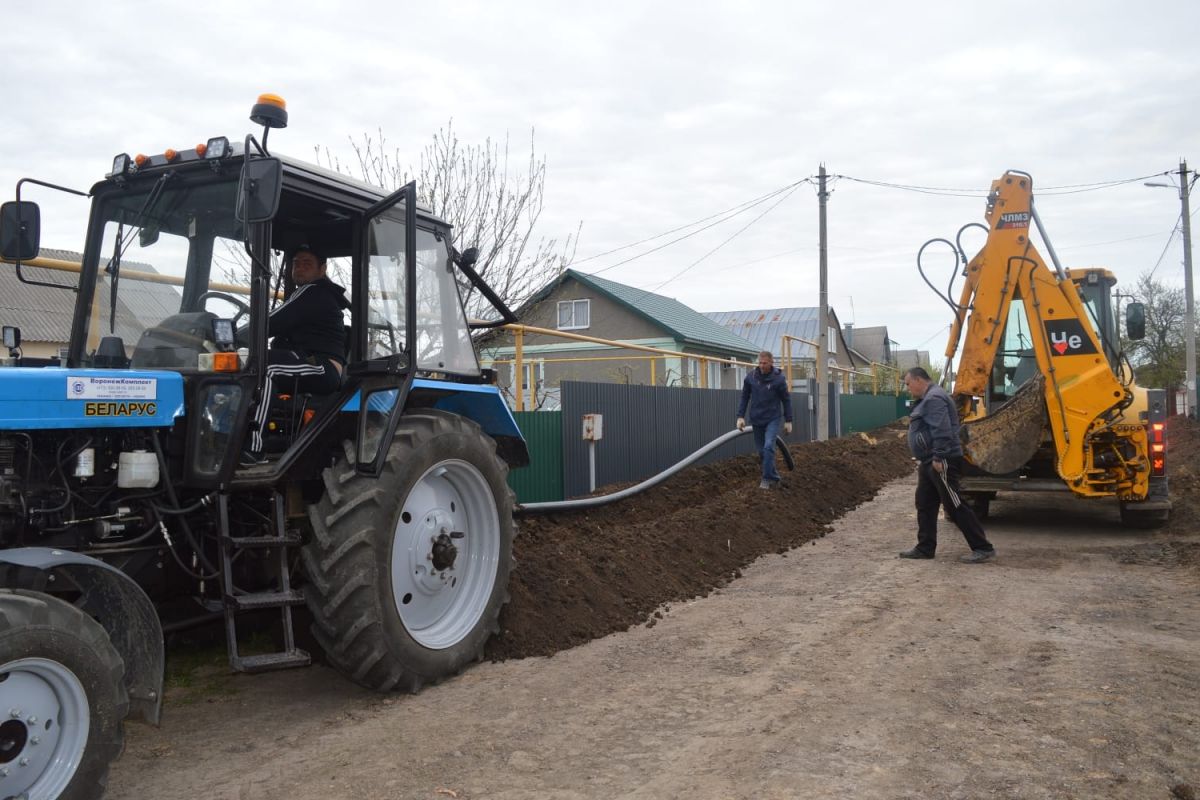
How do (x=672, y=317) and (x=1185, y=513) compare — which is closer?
(x=1185, y=513)

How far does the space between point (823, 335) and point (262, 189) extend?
61.1 ft

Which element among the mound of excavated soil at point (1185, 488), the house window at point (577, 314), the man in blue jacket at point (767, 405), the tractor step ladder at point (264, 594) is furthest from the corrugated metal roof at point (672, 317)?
the tractor step ladder at point (264, 594)

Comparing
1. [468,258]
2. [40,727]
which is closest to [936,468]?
[468,258]

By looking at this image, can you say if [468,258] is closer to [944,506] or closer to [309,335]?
[309,335]

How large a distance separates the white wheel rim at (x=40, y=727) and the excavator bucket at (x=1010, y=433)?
8568 mm

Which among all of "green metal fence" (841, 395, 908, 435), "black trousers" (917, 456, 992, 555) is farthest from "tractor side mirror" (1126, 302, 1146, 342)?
"green metal fence" (841, 395, 908, 435)

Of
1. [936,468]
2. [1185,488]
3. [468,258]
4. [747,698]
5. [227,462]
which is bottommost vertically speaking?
Result: [747,698]

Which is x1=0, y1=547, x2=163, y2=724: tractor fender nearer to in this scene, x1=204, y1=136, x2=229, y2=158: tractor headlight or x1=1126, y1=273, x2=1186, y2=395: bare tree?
x1=204, y1=136, x2=229, y2=158: tractor headlight

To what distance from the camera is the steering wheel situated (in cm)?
445

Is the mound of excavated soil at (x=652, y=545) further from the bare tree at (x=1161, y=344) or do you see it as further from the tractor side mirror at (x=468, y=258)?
the bare tree at (x=1161, y=344)

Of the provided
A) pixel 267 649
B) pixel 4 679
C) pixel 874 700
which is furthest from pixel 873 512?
pixel 4 679

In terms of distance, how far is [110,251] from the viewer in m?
4.78

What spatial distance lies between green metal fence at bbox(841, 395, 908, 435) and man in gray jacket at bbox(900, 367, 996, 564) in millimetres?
17051

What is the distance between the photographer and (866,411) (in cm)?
2844
